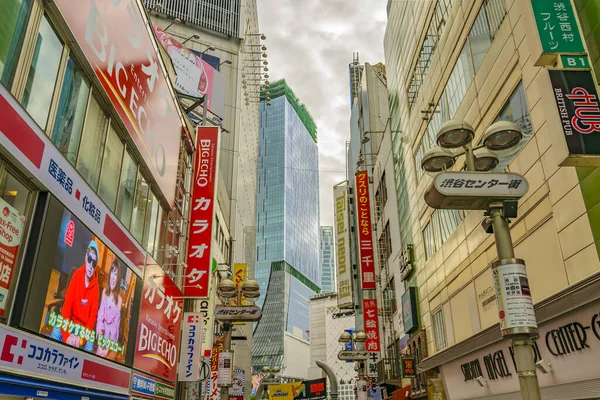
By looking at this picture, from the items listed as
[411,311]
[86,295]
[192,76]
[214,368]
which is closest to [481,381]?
[411,311]

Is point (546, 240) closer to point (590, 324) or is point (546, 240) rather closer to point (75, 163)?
point (590, 324)

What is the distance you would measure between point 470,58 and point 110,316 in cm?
1427

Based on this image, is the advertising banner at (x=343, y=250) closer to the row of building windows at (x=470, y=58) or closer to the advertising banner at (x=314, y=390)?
the advertising banner at (x=314, y=390)

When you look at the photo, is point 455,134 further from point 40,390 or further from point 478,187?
point 40,390

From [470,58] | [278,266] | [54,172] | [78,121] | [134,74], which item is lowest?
[54,172]

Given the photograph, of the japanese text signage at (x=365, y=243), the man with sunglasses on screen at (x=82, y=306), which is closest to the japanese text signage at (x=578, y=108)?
the man with sunglasses on screen at (x=82, y=306)

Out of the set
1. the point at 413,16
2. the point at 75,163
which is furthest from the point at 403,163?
the point at 75,163

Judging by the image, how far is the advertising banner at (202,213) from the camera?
1806 centimetres

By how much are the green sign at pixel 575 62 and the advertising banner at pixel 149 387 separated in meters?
11.8

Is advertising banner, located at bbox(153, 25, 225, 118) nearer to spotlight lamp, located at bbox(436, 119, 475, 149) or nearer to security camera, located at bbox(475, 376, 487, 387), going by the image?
security camera, located at bbox(475, 376, 487, 387)

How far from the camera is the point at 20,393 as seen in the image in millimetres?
6785

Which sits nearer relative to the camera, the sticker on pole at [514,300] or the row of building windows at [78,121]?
the sticker on pole at [514,300]

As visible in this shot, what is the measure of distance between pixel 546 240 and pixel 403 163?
19222 millimetres

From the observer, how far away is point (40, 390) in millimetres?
7332
